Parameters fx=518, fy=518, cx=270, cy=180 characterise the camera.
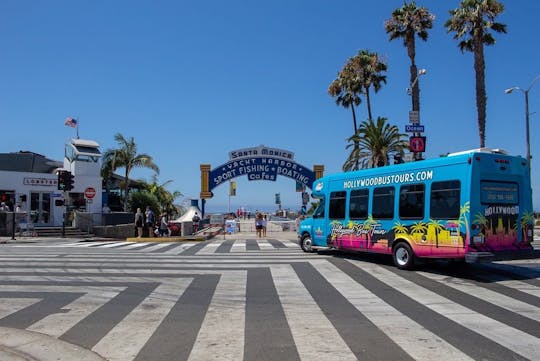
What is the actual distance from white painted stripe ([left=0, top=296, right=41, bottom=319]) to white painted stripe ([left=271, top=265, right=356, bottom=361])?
4.37 m

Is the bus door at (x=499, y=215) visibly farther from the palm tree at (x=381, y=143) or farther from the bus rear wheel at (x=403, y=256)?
the palm tree at (x=381, y=143)

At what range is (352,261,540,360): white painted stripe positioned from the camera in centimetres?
629

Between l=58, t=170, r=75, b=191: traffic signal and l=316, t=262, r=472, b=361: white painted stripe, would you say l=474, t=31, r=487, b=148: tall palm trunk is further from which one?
l=58, t=170, r=75, b=191: traffic signal

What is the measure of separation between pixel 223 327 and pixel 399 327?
8.12ft

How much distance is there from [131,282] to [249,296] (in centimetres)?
308

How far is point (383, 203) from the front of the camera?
14766mm

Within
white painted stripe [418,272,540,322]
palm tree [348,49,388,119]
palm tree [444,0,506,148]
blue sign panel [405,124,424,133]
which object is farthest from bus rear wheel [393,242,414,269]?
palm tree [348,49,388,119]

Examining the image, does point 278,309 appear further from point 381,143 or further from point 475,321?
point 381,143

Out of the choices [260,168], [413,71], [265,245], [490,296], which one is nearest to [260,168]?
Answer: [260,168]

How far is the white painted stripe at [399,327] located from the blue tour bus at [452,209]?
2820 mm

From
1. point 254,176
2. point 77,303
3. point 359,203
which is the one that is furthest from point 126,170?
point 77,303

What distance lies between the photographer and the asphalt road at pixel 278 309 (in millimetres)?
6246

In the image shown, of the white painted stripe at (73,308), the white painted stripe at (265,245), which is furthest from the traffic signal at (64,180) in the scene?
the white painted stripe at (73,308)

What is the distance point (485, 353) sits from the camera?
597cm
